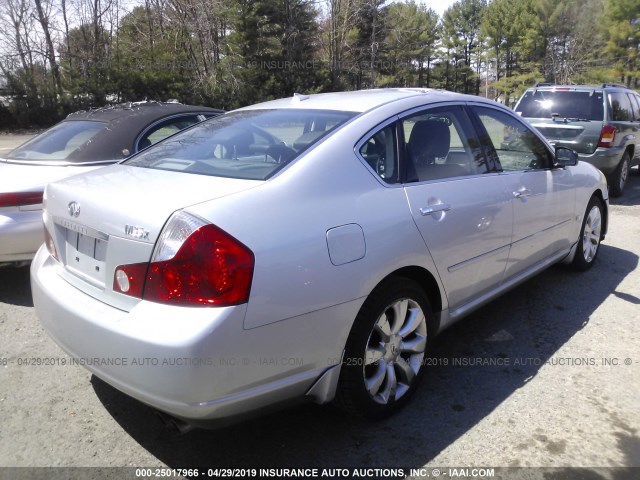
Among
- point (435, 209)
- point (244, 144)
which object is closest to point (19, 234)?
point (244, 144)

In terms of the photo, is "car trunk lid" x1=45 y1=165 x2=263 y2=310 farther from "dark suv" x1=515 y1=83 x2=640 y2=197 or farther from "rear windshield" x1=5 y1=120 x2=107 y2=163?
"dark suv" x1=515 y1=83 x2=640 y2=197

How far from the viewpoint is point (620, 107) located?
8.92 metres

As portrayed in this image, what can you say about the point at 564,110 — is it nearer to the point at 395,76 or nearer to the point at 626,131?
the point at 626,131

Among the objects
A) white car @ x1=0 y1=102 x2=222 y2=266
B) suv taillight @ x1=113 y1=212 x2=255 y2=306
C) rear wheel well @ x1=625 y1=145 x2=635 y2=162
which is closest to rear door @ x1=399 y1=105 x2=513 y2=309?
suv taillight @ x1=113 y1=212 x2=255 y2=306

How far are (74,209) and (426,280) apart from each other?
182cm

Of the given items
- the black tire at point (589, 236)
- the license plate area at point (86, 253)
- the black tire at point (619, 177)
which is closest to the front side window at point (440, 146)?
the license plate area at point (86, 253)

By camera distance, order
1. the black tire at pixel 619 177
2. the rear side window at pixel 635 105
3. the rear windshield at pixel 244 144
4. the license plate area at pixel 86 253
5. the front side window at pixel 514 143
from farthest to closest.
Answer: the rear side window at pixel 635 105 < the black tire at pixel 619 177 < the front side window at pixel 514 143 < the rear windshield at pixel 244 144 < the license plate area at pixel 86 253

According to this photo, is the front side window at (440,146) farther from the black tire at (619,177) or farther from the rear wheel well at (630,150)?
the rear wheel well at (630,150)

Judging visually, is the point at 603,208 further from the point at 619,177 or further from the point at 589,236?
the point at 619,177

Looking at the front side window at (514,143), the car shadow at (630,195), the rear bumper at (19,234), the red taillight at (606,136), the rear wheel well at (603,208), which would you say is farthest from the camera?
the car shadow at (630,195)

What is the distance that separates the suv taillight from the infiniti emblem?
644 mm

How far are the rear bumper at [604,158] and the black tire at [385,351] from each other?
6614mm

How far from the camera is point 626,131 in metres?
8.79

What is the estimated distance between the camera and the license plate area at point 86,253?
2.33 meters
